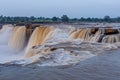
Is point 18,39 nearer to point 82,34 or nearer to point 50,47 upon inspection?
point 82,34

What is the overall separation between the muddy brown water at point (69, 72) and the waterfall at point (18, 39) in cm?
1388

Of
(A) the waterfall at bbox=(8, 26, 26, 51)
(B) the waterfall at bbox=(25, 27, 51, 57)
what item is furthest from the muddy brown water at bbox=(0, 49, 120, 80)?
(A) the waterfall at bbox=(8, 26, 26, 51)

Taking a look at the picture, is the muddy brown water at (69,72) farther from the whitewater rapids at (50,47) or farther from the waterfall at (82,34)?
the waterfall at (82,34)

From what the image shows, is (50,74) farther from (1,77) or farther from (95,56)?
(95,56)

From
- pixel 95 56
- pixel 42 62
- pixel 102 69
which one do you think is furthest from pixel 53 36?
pixel 102 69

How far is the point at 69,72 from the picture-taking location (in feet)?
30.9

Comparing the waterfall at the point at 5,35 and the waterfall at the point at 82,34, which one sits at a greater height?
the waterfall at the point at 82,34

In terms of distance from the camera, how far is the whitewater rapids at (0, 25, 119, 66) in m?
11.6

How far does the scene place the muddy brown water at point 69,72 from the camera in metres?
8.78

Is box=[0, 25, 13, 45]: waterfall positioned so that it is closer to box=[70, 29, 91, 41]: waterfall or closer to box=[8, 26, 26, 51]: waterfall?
box=[8, 26, 26, 51]: waterfall

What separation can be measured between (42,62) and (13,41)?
15.6m

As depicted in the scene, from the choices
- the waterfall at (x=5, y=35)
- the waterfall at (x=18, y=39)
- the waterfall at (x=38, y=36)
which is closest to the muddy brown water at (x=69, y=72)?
the waterfall at (x=38, y=36)

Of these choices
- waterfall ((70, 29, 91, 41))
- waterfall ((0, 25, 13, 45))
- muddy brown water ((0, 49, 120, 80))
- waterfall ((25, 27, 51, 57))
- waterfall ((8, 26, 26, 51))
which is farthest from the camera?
waterfall ((0, 25, 13, 45))

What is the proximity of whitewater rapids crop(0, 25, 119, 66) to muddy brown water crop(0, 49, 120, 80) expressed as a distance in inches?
31.1
